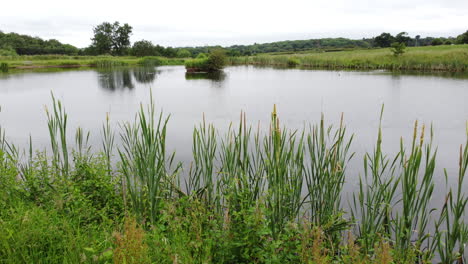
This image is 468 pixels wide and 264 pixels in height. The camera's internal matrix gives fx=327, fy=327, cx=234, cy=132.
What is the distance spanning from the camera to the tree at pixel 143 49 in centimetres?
5785

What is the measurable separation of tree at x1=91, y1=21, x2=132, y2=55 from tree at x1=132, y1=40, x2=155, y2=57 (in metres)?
3.87

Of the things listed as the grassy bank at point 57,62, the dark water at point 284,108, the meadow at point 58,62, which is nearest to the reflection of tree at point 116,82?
the dark water at point 284,108

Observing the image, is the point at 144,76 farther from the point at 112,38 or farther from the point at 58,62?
the point at 112,38

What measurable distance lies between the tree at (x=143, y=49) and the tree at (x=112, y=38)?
387cm

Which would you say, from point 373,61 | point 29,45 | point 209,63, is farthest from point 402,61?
point 29,45

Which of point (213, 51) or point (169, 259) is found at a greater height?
point (213, 51)

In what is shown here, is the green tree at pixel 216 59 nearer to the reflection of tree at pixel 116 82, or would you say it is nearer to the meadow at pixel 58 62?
the reflection of tree at pixel 116 82

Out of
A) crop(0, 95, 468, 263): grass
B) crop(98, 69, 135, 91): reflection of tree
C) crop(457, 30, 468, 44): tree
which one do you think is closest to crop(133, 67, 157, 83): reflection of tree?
crop(98, 69, 135, 91): reflection of tree

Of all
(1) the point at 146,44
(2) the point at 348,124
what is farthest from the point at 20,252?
(1) the point at 146,44

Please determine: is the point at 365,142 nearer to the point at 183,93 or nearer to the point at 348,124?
the point at 348,124

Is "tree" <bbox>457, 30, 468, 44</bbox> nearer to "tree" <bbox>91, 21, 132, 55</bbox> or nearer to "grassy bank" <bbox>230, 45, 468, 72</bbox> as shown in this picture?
"grassy bank" <bbox>230, 45, 468, 72</bbox>

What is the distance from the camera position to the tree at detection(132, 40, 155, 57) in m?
57.8

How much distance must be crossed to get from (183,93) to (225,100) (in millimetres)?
2906

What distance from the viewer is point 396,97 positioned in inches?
461
